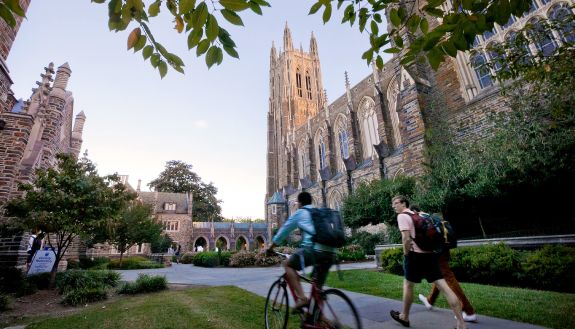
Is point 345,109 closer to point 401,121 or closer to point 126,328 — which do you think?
point 401,121

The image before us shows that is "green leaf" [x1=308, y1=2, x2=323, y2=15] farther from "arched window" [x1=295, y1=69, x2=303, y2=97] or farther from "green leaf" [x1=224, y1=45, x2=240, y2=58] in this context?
"arched window" [x1=295, y1=69, x2=303, y2=97]

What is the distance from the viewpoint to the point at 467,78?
38.5ft

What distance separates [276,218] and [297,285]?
35.4 m

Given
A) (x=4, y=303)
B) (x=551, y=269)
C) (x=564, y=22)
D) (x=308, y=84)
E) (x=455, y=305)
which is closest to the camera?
(x=455, y=305)

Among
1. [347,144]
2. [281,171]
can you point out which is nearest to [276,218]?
[281,171]

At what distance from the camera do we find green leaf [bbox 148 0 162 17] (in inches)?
92.3

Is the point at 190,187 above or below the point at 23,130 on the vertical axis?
above

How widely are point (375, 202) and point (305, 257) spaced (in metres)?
13.3

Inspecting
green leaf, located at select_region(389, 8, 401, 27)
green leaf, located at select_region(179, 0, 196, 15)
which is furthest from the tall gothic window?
green leaf, located at select_region(179, 0, 196, 15)

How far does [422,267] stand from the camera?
396 cm

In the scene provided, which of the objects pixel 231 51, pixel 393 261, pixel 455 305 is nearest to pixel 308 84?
pixel 393 261

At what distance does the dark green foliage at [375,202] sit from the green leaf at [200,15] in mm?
12999

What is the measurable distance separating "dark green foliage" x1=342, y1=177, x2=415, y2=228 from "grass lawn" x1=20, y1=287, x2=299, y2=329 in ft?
32.1

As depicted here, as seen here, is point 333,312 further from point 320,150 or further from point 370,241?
point 320,150
